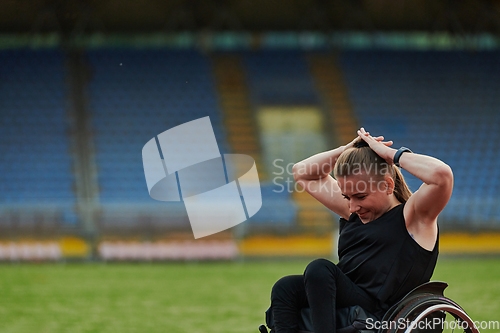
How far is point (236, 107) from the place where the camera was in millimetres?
12961

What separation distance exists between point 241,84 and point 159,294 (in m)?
8.19

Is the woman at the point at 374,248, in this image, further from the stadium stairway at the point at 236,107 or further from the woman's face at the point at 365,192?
the stadium stairway at the point at 236,107

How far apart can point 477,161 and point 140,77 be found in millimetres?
7569

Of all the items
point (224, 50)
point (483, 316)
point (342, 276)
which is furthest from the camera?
point (224, 50)

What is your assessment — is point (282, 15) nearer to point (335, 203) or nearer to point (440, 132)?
point (440, 132)

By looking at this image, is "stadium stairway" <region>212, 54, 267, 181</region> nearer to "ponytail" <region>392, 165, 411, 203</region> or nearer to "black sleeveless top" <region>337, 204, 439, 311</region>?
"ponytail" <region>392, 165, 411, 203</region>

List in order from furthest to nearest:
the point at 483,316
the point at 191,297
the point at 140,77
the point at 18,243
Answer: the point at 140,77 < the point at 18,243 < the point at 191,297 < the point at 483,316

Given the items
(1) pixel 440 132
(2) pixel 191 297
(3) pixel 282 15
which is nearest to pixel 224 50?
(3) pixel 282 15

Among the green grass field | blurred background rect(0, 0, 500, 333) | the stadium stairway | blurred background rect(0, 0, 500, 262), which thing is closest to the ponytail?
the green grass field

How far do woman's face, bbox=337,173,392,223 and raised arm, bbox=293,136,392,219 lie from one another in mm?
256

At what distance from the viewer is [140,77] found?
42.1ft

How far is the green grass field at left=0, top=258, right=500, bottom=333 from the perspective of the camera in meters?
4.46

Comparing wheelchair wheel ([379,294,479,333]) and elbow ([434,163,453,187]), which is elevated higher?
elbow ([434,163,453,187])

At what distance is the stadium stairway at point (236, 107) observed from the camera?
12070 mm
